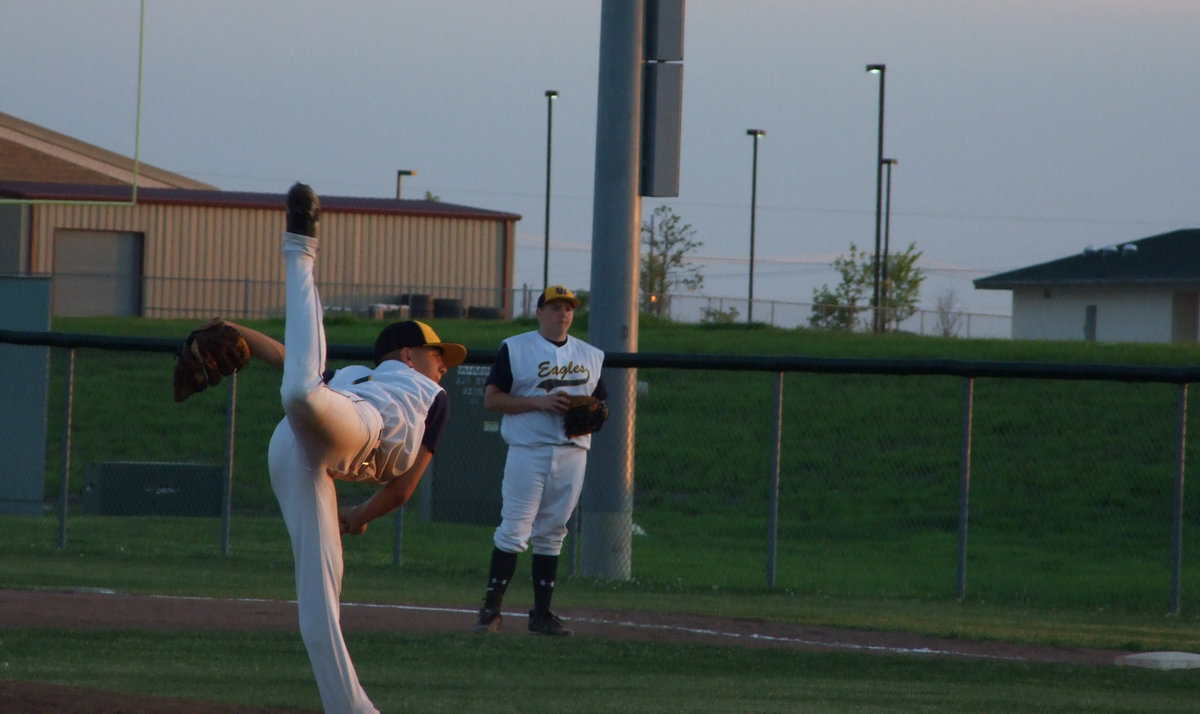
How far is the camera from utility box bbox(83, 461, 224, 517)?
47.9 feet

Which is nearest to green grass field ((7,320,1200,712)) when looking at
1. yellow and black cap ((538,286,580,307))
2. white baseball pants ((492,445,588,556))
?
white baseball pants ((492,445,588,556))

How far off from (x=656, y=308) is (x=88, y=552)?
3345cm

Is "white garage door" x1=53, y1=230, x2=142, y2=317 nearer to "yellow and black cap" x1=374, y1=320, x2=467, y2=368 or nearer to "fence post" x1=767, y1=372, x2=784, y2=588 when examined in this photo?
"fence post" x1=767, y1=372, x2=784, y2=588

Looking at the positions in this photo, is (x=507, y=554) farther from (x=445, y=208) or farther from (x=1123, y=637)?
(x=445, y=208)

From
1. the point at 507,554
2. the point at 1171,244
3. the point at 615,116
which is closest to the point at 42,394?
the point at 615,116

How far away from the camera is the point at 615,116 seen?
12.3 m

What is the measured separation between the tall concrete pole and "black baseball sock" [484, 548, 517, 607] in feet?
11.1

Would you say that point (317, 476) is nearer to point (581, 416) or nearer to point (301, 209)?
point (301, 209)

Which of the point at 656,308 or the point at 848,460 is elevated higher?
the point at 656,308

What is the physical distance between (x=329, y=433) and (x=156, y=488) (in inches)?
409

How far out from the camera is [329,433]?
482cm

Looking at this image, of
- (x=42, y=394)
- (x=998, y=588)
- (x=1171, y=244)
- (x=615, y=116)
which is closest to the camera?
(x=615, y=116)

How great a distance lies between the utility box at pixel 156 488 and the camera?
14586mm

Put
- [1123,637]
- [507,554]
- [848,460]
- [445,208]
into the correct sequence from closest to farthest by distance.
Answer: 1. [507,554]
2. [1123,637]
3. [848,460]
4. [445,208]
